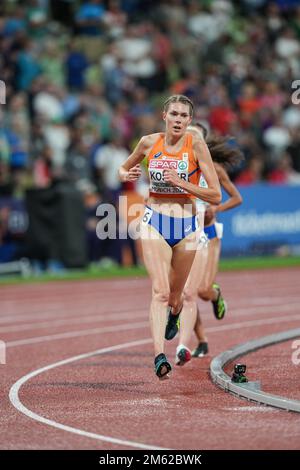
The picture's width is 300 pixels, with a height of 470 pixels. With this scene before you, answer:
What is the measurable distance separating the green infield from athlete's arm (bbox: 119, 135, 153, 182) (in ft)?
33.4

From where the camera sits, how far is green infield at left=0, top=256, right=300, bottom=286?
2053 centimetres

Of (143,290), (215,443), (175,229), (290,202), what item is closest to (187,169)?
(175,229)

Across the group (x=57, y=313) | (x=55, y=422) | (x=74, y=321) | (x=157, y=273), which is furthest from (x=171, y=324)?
(x=57, y=313)

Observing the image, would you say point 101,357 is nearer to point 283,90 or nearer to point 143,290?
point 143,290

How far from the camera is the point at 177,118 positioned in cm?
964

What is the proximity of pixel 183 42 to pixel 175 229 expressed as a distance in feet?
57.4

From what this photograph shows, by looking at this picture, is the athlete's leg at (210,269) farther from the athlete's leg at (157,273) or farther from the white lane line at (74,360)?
the athlete's leg at (157,273)

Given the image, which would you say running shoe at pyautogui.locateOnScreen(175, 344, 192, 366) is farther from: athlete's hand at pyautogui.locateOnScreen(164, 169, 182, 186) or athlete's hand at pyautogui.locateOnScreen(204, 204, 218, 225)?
→ athlete's hand at pyautogui.locateOnScreen(204, 204, 218, 225)

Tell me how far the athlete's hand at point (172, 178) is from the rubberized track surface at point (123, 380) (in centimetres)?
163

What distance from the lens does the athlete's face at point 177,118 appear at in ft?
31.6

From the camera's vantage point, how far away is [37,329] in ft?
46.1
